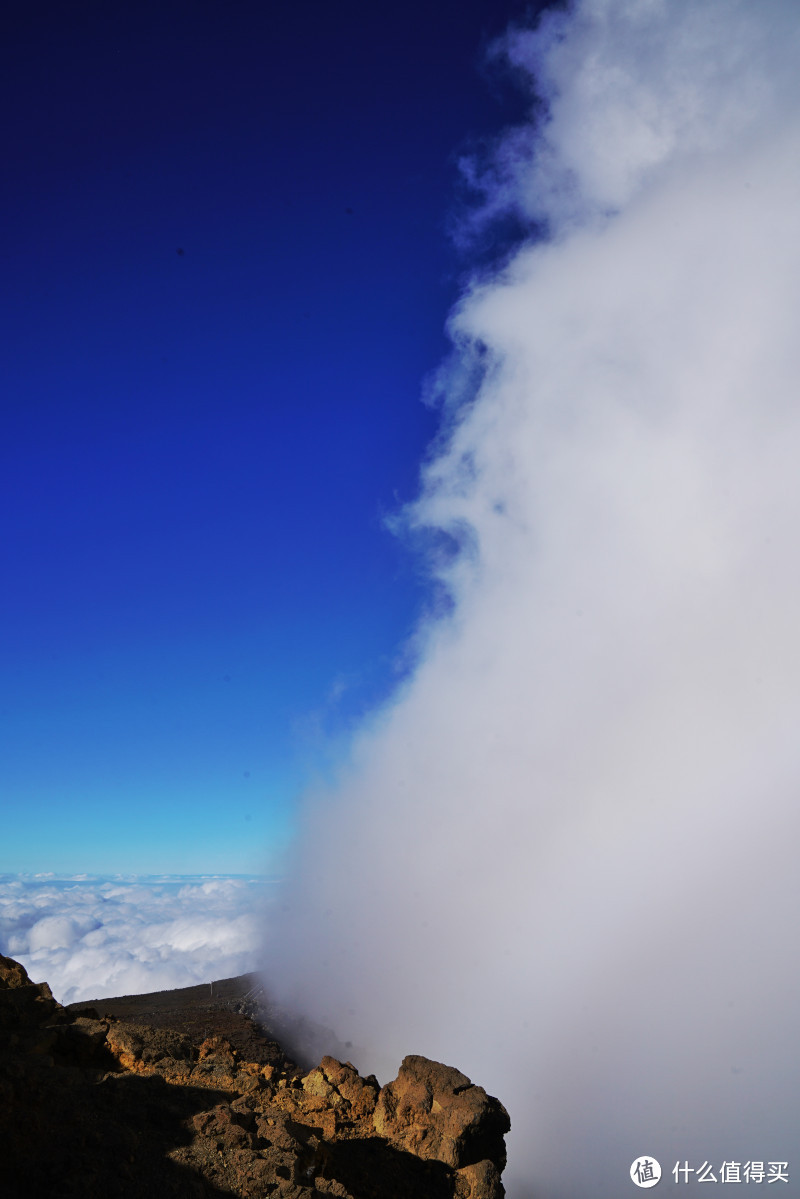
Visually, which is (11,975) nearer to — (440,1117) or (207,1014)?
(440,1117)

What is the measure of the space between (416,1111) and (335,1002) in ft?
144

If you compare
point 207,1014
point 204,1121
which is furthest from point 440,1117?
point 207,1014

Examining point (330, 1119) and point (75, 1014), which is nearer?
point (330, 1119)

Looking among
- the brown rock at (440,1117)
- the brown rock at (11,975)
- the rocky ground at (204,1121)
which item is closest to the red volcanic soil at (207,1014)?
the brown rock at (11,975)

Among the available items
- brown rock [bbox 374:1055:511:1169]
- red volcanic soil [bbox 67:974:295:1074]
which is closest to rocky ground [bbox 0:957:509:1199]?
brown rock [bbox 374:1055:511:1169]

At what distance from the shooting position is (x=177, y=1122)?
11.2m

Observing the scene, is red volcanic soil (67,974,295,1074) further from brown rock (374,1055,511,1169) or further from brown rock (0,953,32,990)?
brown rock (374,1055,511,1169)

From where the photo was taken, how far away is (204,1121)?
36.3 ft

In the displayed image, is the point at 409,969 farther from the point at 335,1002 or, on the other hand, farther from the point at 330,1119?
the point at 330,1119

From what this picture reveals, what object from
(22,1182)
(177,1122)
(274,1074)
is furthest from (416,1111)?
(22,1182)

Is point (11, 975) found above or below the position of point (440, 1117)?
above

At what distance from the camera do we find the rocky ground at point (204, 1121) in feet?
29.7

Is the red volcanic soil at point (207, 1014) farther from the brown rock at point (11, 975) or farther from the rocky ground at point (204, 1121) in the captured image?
the rocky ground at point (204, 1121)

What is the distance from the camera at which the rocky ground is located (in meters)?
9.06
